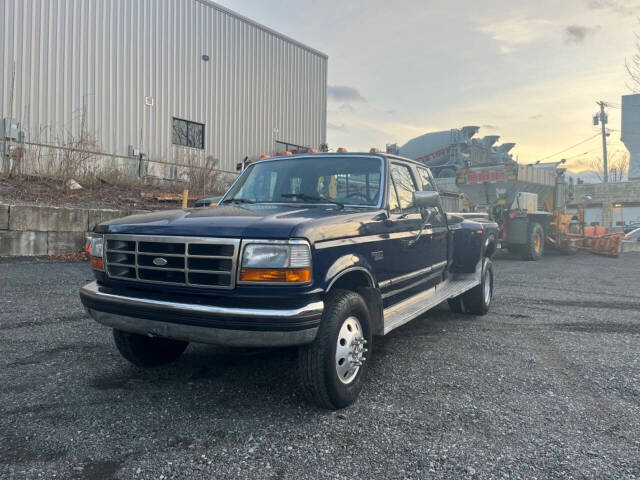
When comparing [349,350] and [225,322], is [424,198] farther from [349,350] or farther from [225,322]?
[225,322]

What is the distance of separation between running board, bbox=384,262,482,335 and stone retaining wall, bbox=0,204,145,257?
7340 mm

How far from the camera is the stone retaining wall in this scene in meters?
8.63

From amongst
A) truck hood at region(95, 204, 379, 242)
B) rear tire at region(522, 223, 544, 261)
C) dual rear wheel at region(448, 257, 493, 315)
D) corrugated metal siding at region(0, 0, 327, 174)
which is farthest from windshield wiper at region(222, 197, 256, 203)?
rear tire at region(522, 223, 544, 261)

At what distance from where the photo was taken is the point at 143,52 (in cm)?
1459

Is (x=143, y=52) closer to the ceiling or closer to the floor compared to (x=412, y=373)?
closer to the ceiling

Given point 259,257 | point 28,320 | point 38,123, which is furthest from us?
point 38,123

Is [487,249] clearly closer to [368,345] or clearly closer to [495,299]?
[495,299]

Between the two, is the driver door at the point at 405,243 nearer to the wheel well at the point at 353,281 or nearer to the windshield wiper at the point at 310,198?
the wheel well at the point at 353,281

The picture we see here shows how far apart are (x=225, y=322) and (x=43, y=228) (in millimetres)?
7864

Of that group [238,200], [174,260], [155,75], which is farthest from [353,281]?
[155,75]

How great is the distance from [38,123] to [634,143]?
6578 cm

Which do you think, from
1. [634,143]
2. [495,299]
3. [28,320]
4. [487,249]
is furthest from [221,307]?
[634,143]

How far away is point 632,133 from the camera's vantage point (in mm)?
58312

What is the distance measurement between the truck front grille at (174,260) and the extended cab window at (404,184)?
188 centimetres
